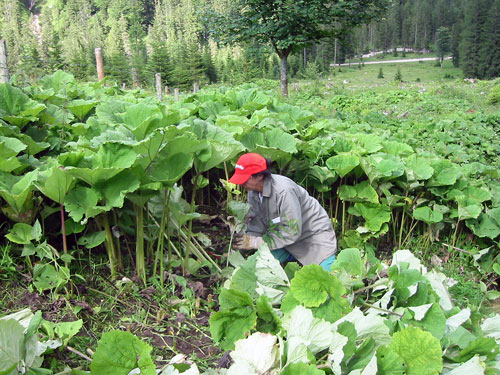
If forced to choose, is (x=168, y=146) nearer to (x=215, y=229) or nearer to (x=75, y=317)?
(x=75, y=317)

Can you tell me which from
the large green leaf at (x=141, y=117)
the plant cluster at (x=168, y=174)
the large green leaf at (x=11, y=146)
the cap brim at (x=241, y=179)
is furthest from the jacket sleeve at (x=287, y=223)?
the large green leaf at (x=11, y=146)

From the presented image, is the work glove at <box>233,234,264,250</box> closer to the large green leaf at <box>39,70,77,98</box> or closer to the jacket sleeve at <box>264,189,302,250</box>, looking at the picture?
the jacket sleeve at <box>264,189,302,250</box>

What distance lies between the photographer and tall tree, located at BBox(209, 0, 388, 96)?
12375mm

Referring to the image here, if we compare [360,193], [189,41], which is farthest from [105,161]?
[189,41]

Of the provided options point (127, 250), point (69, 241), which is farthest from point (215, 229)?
point (69, 241)

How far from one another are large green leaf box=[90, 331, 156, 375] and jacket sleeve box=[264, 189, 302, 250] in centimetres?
183

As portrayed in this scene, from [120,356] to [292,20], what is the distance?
12455mm

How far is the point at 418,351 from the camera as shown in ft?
4.47

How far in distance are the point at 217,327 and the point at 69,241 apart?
164cm

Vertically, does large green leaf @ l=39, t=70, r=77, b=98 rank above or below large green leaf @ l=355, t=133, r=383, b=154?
above

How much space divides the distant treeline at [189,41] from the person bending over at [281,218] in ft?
17.2

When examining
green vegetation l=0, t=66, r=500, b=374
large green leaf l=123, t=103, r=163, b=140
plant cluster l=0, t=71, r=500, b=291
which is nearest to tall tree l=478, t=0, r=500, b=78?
plant cluster l=0, t=71, r=500, b=291

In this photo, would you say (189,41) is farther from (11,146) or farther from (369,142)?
(11,146)

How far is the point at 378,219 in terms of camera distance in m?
4.02
